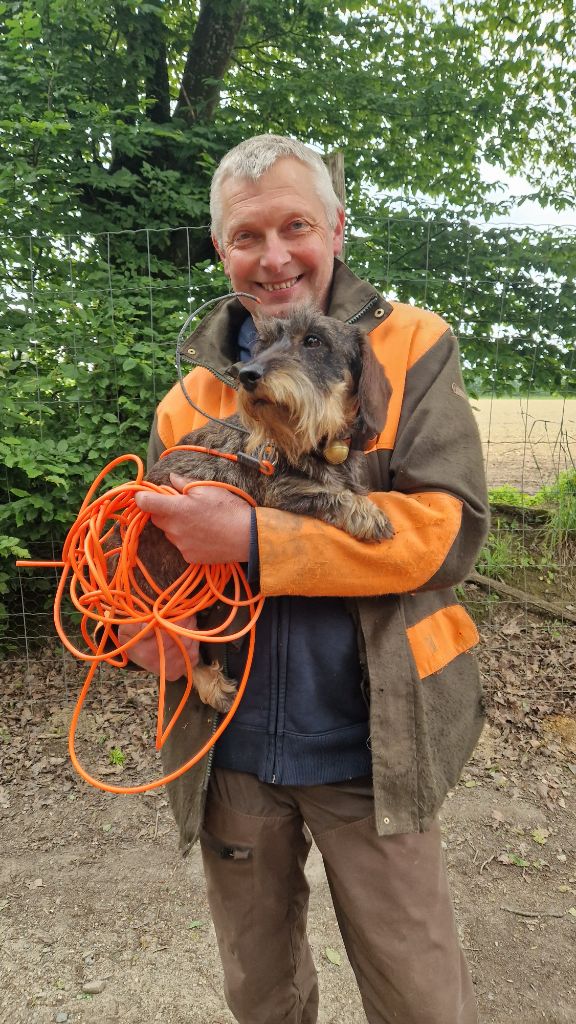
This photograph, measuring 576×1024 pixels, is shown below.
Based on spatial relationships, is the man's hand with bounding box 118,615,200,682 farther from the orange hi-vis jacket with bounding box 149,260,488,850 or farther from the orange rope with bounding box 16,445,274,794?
the orange hi-vis jacket with bounding box 149,260,488,850

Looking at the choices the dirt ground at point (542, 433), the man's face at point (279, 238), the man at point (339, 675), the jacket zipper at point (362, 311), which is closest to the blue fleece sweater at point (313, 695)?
the man at point (339, 675)

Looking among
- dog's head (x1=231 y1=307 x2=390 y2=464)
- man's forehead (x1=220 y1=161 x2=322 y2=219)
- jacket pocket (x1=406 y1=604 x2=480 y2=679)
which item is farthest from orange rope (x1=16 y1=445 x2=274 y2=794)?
man's forehead (x1=220 y1=161 x2=322 y2=219)

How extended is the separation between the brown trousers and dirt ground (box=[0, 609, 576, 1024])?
3.09 ft

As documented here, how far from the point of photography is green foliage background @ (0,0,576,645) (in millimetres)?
4801

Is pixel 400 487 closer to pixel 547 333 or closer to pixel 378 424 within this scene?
pixel 378 424

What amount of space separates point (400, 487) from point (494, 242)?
4202 millimetres

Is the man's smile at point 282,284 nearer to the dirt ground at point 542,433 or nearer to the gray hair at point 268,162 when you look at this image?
the gray hair at point 268,162

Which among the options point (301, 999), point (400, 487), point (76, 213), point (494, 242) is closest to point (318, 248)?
point (400, 487)

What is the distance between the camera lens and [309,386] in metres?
1.95

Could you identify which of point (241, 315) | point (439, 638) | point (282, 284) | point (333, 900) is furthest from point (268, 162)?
point (333, 900)

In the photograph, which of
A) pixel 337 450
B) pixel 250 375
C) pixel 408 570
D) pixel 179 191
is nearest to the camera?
pixel 408 570

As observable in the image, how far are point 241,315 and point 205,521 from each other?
3.11 ft

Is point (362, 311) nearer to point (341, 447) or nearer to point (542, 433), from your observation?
point (341, 447)

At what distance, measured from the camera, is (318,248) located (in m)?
2.09
